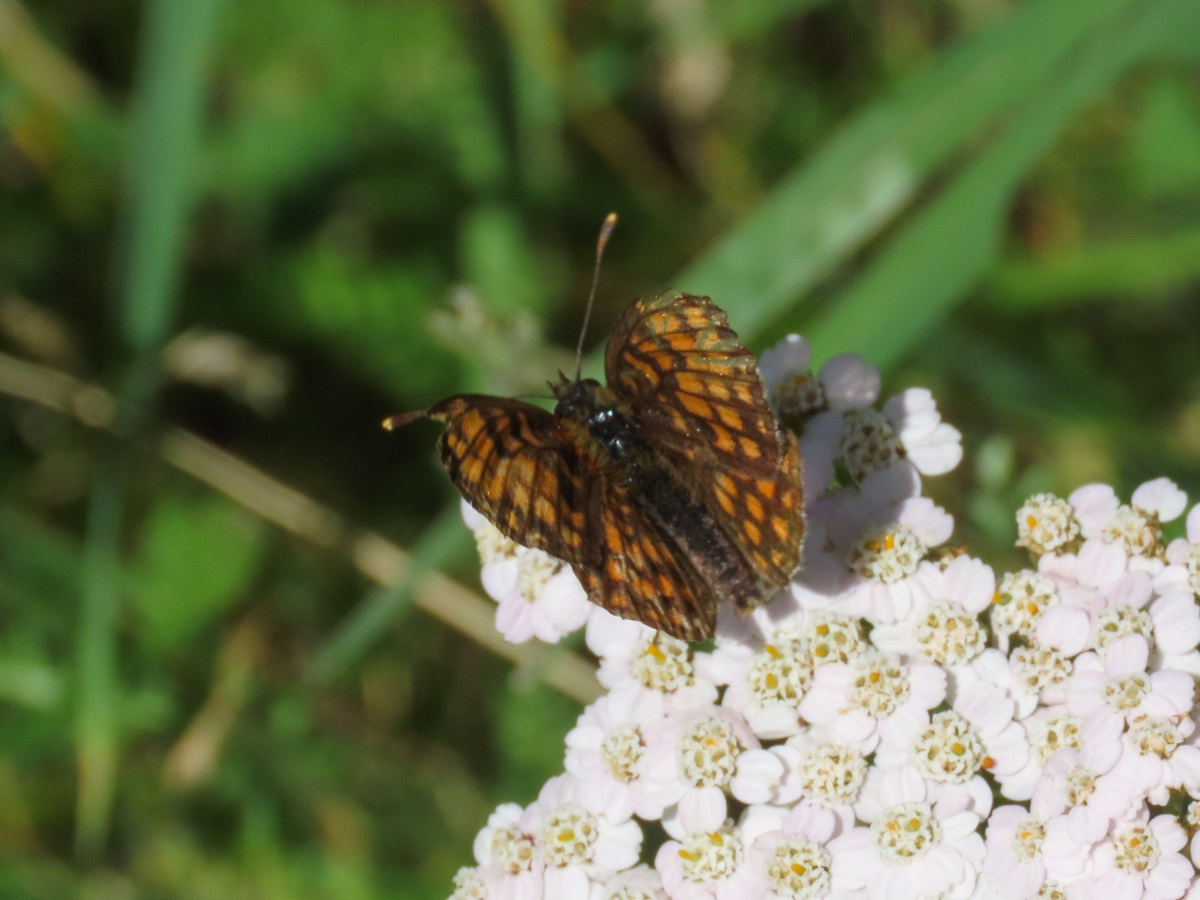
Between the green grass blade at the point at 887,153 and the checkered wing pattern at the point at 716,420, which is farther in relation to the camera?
the green grass blade at the point at 887,153

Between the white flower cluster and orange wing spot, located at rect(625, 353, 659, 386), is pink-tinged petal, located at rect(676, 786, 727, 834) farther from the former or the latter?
orange wing spot, located at rect(625, 353, 659, 386)

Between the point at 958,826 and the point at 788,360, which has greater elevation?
the point at 788,360

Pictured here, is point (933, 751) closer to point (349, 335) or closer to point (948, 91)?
point (948, 91)

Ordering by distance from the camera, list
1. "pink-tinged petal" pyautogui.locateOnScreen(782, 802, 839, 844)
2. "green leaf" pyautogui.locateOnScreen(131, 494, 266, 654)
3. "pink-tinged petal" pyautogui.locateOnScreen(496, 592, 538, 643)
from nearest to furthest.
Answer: "pink-tinged petal" pyautogui.locateOnScreen(782, 802, 839, 844), "pink-tinged petal" pyautogui.locateOnScreen(496, 592, 538, 643), "green leaf" pyautogui.locateOnScreen(131, 494, 266, 654)

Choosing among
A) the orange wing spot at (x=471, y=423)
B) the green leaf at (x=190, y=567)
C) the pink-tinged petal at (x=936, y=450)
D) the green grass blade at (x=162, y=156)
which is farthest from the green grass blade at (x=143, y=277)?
the pink-tinged petal at (x=936, y=450)

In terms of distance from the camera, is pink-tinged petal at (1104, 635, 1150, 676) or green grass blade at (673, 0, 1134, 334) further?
green grass blade at (673, 0, 1134, 334)

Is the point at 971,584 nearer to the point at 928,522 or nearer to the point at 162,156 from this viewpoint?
the point at 928,522

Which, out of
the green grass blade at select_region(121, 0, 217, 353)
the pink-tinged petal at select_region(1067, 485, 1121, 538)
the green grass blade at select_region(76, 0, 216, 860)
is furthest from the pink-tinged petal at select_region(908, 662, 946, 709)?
the green grass blade at select_region(121, 0, 217, 353)

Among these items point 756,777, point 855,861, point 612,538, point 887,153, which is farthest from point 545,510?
point 887,153

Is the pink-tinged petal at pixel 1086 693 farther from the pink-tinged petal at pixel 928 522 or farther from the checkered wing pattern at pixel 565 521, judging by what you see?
the checkered wing pattern at pixel 565 521
